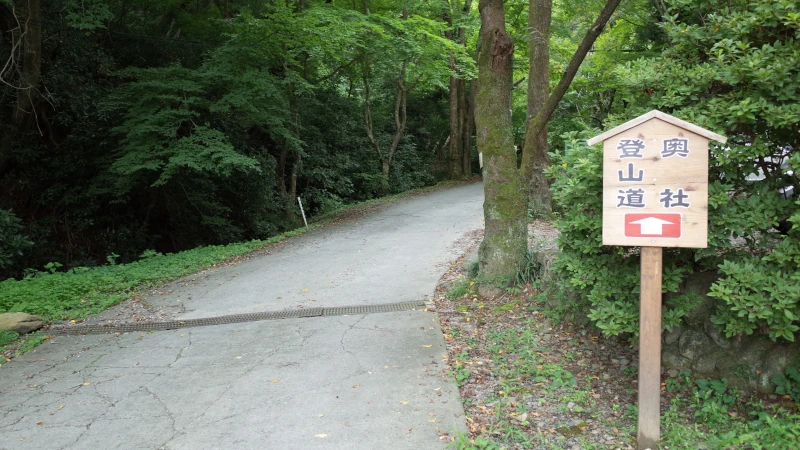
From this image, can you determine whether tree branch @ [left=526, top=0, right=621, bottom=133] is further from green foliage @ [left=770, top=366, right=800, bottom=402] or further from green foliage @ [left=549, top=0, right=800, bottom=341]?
Result: green foliage @ [left=770, top=366, right=800, bottom=402]

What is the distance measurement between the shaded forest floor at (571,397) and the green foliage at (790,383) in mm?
76

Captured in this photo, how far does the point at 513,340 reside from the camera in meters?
5.34

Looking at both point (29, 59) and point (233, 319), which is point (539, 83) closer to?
point (233, 319)

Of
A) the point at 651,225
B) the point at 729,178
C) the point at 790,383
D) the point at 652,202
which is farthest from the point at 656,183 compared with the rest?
the point at 790,383

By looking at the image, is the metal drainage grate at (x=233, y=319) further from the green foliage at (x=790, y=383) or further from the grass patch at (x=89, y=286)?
the green foliage at (x=790, y=383)

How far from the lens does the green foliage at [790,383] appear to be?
3653mm

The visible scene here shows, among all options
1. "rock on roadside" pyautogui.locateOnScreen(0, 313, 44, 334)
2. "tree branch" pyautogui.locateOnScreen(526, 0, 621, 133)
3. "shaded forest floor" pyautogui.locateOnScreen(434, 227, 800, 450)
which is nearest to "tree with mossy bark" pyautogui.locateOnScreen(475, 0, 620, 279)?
"tree branch" pyautogui.locateOnScreen(526, 0, 621, 133)

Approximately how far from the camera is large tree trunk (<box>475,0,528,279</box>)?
659cm

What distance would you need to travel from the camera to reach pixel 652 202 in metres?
3.44

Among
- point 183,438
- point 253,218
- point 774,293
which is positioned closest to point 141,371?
point 183,438

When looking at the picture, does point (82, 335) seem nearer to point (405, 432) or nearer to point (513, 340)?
point (405, 432)

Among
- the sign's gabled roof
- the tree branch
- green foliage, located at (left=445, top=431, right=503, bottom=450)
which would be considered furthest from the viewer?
the tree branch

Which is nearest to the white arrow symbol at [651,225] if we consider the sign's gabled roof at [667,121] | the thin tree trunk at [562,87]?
the sign's gabled roof at [667,121]

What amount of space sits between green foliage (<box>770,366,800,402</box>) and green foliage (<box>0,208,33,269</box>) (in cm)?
1266
